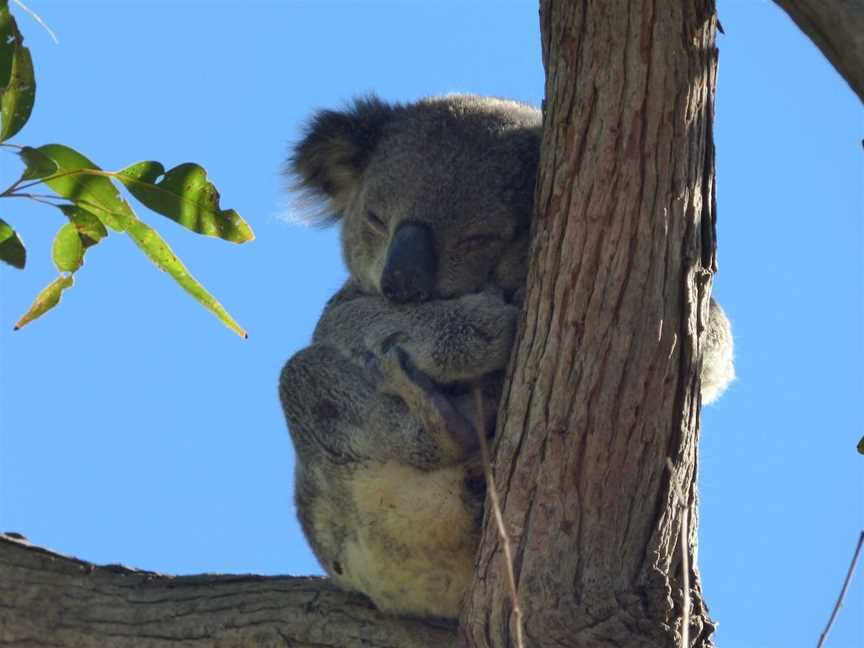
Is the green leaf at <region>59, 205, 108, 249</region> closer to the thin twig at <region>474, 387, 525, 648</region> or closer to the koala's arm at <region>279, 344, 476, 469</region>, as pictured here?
the koala's arm at <region>279, 344, 476, 469</region>

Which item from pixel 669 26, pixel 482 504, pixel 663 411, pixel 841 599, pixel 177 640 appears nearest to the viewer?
pixel 841 599

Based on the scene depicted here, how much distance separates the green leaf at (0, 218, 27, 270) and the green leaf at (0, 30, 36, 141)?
199 mm

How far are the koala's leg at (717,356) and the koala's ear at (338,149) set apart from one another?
4.47 feet

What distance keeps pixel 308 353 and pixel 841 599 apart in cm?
186

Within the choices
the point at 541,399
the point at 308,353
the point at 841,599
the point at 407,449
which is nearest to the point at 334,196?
the point at 308,353

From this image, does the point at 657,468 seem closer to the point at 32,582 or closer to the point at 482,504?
the point at 482,504

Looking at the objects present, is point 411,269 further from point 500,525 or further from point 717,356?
point 500,525

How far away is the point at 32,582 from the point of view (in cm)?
365

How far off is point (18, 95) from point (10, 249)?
351mm

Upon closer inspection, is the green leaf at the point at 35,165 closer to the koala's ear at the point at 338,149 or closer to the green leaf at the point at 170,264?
the green leaf at the point at 170,264

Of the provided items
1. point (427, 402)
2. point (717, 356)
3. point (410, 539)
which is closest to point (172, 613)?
point (410, 539)

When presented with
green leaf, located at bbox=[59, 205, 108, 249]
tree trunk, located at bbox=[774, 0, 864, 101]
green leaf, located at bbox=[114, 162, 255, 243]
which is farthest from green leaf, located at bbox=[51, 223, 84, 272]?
tree trunk, located at bbox=[774, 0, 864, 101]

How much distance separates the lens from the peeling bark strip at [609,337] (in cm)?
275

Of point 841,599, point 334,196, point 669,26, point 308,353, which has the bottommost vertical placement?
point 841,599
